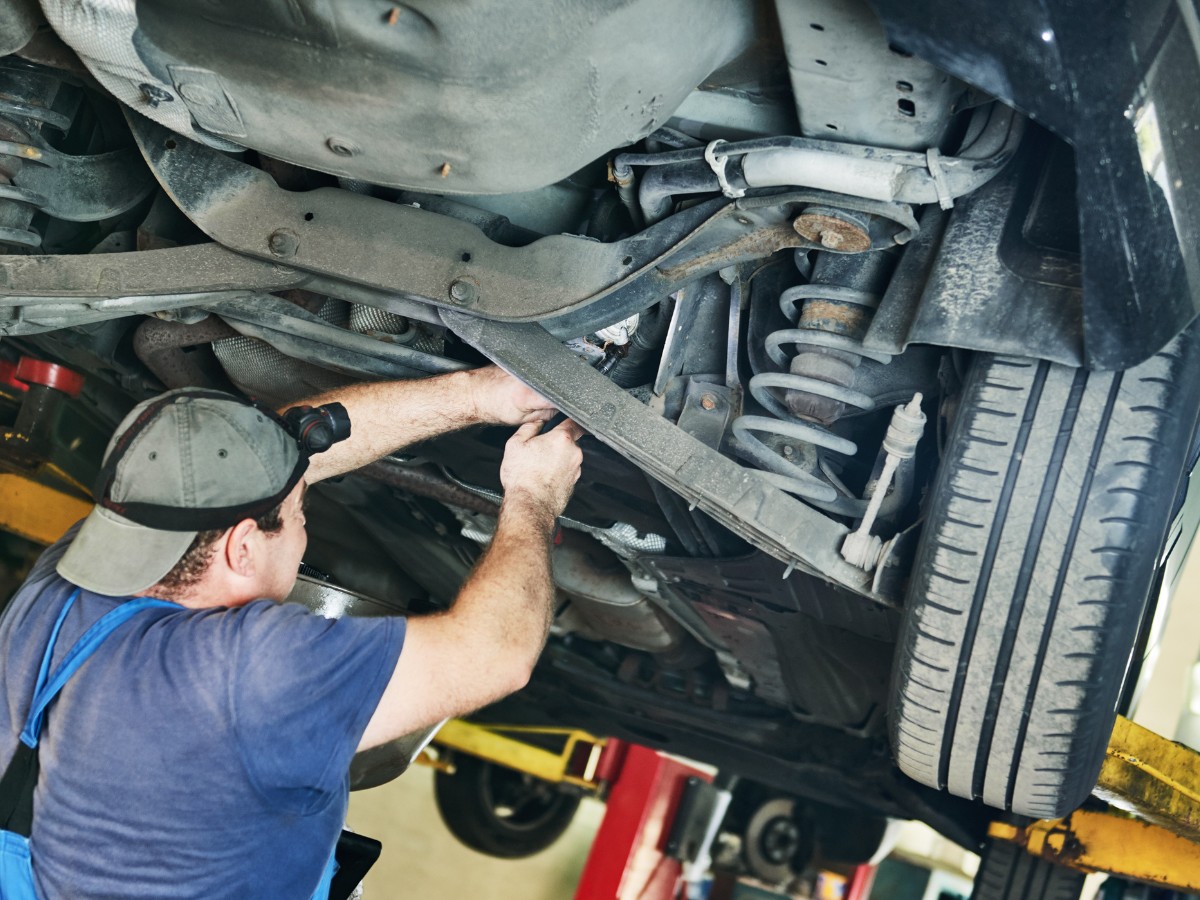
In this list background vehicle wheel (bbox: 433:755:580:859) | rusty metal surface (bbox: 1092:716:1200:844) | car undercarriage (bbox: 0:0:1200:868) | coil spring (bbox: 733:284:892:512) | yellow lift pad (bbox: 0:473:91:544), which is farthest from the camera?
background vehicle wheel (bbox: 433:755:580:859)

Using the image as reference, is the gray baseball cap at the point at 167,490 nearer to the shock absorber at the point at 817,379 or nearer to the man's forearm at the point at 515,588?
the man's forearm at the point at 515,588

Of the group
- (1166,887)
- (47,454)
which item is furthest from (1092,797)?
(47,454)

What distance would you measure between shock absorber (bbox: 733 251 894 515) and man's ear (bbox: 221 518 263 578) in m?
0.89

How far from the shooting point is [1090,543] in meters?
1.97

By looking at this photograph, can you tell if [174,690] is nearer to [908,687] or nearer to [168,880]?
[168,880]

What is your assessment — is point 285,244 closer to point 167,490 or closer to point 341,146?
point 341,146

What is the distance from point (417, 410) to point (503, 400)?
0.59 feet

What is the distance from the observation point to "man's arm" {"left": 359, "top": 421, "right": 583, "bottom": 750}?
1984 millimetres

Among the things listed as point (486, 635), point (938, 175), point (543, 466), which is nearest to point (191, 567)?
point (486, 635)

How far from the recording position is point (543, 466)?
244 centimetres

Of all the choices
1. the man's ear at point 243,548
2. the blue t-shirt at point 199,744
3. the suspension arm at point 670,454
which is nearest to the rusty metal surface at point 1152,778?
the suspension arm at point 670,454

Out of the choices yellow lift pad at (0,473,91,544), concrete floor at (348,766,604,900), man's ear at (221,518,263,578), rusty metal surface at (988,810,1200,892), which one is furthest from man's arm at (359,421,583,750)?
concrete floor at (348,766,604,900)

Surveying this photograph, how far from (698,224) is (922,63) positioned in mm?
535

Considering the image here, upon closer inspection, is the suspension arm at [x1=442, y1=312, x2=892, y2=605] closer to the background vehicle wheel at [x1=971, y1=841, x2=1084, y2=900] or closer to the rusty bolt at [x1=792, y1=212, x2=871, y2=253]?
the rusty bolt at [x1=792, y1=212, x2=871, y2=253]
